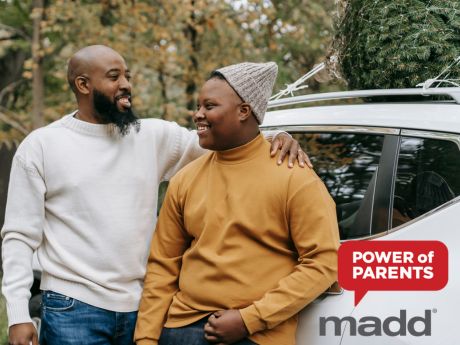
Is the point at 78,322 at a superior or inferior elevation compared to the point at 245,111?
inferior

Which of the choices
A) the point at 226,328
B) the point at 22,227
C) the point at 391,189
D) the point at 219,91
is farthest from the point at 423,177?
the point at 22,227

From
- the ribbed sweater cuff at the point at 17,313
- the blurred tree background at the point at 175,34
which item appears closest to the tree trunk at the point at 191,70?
the blurred tree background at the point at 175,34

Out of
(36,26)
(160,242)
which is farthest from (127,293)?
(36,26)

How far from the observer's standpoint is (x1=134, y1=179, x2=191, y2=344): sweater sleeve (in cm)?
287

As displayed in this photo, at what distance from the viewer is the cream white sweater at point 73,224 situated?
2904 mm

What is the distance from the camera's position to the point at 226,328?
263 centimetres

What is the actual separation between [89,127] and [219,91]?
581mm

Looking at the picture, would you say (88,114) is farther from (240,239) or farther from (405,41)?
(405,41)

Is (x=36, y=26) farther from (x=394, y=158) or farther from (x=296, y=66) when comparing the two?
(x=394, y=158)

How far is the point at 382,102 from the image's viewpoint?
3.31 metres

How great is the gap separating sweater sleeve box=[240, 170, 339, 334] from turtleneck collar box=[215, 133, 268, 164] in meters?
0.23

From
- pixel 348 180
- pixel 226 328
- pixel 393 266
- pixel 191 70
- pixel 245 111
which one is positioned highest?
pixel 245 111

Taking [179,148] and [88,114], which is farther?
[179,148]

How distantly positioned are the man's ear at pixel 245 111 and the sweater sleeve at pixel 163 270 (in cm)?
38
